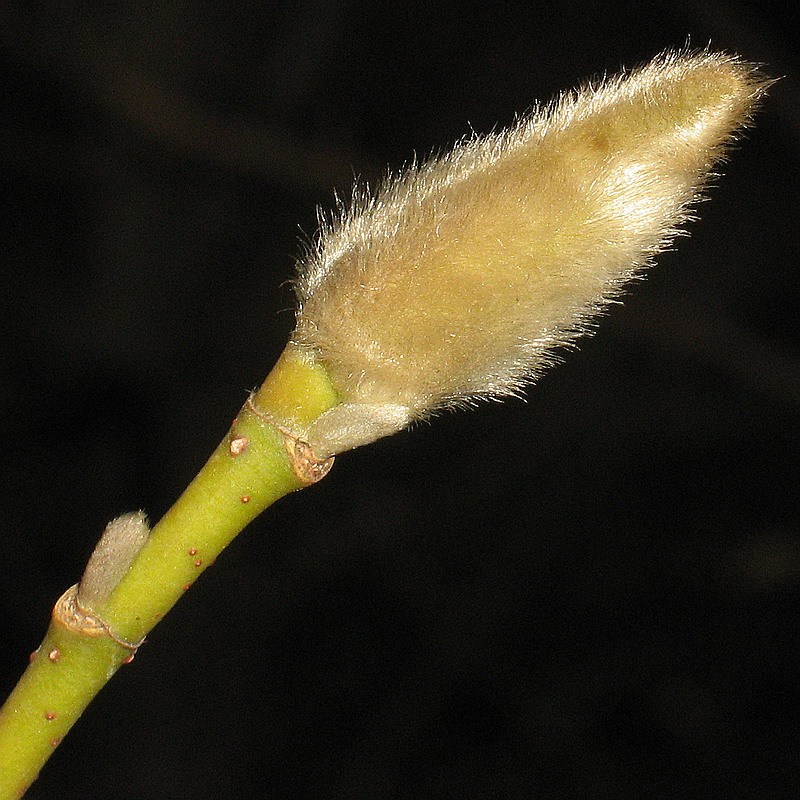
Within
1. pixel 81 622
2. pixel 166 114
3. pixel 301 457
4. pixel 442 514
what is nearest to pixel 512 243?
pixel 301 457

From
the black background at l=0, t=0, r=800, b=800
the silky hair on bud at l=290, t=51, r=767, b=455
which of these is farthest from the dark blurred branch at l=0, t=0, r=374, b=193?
the silky hair on bud at l=290, t=51, r=767, b=455

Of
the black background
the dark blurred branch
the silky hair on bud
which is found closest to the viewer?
the silky hair on bud

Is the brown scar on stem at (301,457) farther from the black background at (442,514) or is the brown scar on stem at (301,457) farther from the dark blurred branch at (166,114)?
the black background at (442,514)

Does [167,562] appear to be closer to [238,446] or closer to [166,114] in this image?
[238,446]

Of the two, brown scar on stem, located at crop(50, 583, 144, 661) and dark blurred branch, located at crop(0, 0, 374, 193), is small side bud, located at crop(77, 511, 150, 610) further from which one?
dark blurred branch, located at crop(0, 0, 374, 193)

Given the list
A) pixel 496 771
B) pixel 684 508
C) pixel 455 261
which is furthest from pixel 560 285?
pixel 496 771

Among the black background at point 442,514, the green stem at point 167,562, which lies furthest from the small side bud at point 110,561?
the black background at point 442,514

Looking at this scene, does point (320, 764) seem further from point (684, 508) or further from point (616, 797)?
point (684, 508)
